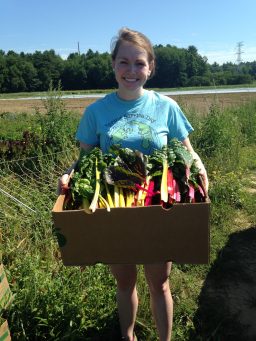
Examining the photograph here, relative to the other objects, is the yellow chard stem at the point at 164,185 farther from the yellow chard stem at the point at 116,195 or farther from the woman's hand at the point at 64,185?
the woman's hand at the point at 64,185

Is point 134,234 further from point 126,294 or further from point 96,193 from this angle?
point 126,294

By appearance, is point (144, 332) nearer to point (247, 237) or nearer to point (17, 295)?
point (17, 295)

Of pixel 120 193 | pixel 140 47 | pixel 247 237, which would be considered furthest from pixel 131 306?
pixel 247 237

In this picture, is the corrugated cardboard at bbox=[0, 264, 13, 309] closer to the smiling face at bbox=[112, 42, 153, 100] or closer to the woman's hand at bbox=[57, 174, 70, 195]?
the woman's hand at bbox=[57, 174, 70, 195]

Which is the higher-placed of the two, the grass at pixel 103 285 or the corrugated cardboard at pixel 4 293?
the corrugated cardboard at pixel 4 293

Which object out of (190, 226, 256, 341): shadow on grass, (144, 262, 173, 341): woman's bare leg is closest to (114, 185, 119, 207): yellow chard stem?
(144, 262, 173, 341): woman's bare leg

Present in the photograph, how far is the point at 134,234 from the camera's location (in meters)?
1.76

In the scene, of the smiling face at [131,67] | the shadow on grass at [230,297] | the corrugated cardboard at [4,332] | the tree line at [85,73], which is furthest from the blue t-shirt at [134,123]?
the tree line at [85,73]

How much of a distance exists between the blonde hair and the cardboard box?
964 mm

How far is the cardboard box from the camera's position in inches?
66.2

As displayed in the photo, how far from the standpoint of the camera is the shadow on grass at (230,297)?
2.89 meters

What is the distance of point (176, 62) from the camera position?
75562 mm

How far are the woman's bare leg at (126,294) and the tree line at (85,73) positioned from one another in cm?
7016

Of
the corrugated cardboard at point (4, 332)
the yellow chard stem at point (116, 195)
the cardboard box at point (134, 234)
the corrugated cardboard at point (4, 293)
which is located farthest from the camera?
the corrugated cardboard at point (4, 293)
